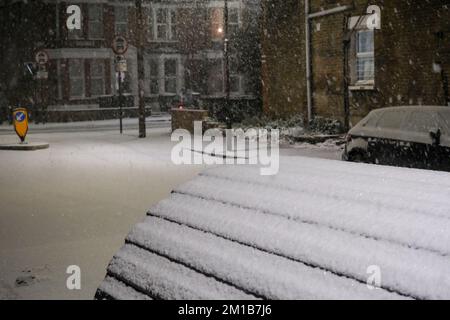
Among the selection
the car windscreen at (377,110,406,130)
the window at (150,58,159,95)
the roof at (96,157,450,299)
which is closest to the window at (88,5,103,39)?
the window at (150,58,159,95)

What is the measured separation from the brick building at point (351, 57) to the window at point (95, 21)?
783 inches

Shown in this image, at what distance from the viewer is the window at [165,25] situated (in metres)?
45.9

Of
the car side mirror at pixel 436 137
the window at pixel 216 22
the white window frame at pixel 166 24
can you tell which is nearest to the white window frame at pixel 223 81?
the window at pixel 216 22

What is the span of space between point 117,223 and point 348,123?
13111mm

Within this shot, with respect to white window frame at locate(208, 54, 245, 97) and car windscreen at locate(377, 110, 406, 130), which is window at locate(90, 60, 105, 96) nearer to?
white window frame at locate(208, 54, 245, 97)

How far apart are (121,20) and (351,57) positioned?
27.3 m

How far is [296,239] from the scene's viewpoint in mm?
2277

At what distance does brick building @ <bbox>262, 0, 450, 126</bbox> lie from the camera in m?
17.1

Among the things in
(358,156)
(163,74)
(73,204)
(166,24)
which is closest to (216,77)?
(163,74)

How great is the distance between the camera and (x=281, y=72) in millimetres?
24312

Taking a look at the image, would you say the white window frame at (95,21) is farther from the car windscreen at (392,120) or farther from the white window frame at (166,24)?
the car windscreen at (392,120)

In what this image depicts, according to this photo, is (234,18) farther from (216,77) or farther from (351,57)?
(351,57)

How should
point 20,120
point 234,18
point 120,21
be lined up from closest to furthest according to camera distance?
1. point 20,120
2. point 120,21
3. point 234,18

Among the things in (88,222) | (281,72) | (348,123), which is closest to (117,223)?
(88,222)
